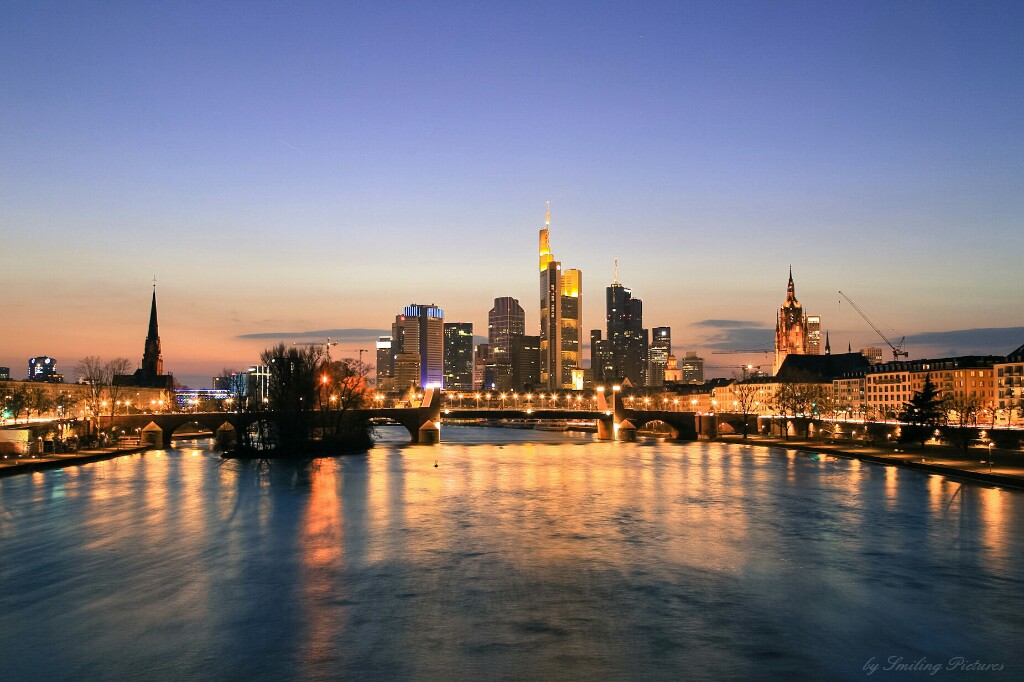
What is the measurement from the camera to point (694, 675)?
24.1m

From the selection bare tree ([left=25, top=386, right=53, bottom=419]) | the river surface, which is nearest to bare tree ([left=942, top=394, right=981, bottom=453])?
the river surface

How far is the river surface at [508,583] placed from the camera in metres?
25.6

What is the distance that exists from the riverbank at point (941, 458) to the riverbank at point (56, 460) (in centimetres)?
9104

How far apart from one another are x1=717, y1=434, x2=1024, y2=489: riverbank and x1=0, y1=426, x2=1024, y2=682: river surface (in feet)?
21.6

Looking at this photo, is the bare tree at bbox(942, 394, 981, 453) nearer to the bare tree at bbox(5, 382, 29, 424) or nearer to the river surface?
the river surface

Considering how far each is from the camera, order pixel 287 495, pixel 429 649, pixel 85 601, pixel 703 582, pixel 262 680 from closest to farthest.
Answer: pixel 262 680, pixel 429 649, pixel 85 601, pixel 703 582, pixel 287 495

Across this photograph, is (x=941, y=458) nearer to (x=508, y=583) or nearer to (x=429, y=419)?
(x=508, y=583)

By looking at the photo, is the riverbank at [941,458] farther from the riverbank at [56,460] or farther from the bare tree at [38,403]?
the bare tree at [38,403]

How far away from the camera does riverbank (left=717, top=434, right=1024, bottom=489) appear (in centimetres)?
7688

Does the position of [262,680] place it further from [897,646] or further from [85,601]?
[897,646]

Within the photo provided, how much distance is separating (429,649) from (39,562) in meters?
25.1

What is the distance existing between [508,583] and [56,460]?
75.7 m

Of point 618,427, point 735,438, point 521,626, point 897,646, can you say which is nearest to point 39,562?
point 521,626

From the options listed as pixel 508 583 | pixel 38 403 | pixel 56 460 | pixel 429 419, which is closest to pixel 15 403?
pixel 38 403
